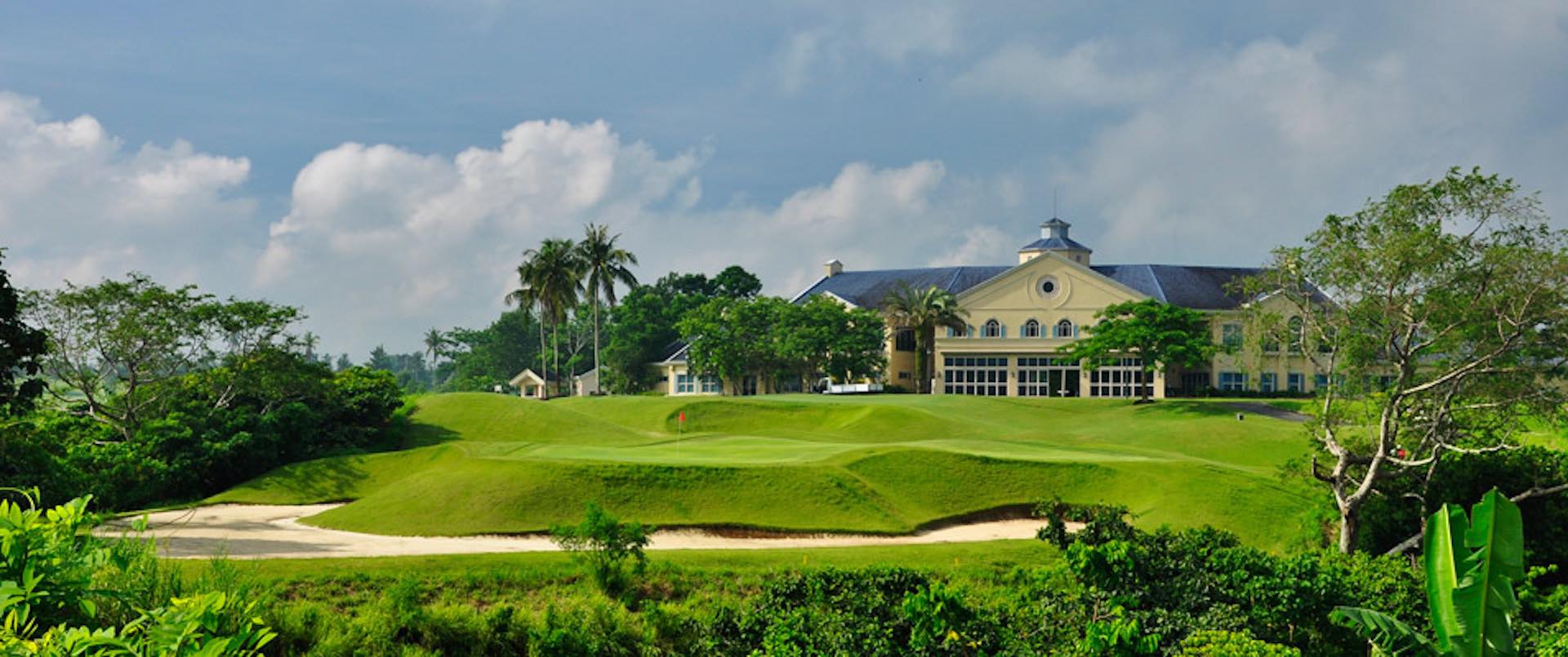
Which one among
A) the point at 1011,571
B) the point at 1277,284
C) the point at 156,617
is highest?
the point at 1277,284

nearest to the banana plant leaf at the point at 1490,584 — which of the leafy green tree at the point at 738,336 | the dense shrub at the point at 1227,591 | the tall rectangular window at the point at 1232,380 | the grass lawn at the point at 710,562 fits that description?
the dense shrub at the point at 1227,591

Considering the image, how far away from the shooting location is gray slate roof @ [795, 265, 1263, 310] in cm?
7556

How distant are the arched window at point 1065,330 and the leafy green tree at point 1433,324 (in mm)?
48113

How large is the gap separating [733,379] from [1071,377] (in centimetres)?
2256

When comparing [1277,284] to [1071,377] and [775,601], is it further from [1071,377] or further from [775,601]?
[1071,377]

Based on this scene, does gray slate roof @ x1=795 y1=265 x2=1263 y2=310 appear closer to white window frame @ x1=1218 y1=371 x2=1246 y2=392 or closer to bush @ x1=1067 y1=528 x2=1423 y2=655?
white window frame @ x1=1218 y1=371 x2=1246 y2=392

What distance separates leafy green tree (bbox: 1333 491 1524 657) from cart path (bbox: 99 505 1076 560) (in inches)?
592

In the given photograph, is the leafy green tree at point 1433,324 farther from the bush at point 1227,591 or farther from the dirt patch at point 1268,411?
the dirt patch at point 1268,411

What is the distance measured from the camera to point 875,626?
11570 mm

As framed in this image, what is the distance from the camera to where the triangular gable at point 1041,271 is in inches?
2746

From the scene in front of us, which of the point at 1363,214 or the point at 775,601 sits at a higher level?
the point at 1363,214

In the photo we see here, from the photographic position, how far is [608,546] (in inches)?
702

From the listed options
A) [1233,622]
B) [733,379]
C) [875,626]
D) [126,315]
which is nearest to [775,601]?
[875,626]

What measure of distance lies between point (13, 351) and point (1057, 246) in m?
69.1
